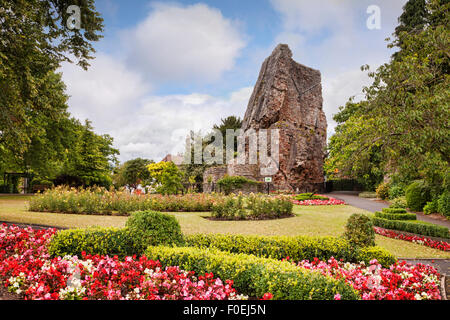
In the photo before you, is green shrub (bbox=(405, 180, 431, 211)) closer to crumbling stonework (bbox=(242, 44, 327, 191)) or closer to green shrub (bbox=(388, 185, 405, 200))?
green shrub (bbox=(388, 185, 405, 200))

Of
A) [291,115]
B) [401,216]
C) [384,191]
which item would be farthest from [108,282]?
[291,115]

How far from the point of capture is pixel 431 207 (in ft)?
45.2

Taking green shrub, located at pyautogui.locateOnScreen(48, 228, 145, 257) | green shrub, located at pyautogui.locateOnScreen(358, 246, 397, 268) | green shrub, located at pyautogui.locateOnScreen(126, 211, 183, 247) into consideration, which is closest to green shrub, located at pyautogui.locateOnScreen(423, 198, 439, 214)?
green shrub, located at pyautogui.locateOnScreen(358, 246, 397, 268)

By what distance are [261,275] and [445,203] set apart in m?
12.9

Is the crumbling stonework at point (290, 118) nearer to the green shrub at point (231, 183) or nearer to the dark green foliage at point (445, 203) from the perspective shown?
the green shrub at point (231, 183)

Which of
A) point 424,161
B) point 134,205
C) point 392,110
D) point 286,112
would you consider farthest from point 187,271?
point 286,112

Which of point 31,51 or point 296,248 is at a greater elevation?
point 31,51

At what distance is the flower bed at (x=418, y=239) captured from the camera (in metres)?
7.04

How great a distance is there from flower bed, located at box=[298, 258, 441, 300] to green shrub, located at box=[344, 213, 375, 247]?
2.15 feet

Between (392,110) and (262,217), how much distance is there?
6451 mm

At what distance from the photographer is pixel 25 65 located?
7184 mm

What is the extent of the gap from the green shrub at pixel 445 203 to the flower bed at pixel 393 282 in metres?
9.94

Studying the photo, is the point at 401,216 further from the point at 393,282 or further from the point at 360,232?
the point at 393,282
